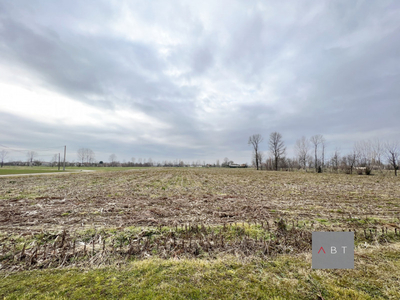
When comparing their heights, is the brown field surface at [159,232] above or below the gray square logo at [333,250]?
below

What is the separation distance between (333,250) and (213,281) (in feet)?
7.06

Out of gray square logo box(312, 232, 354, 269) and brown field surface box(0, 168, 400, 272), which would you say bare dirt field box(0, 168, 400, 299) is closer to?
brown field surface box(0, 168, 400, 272)

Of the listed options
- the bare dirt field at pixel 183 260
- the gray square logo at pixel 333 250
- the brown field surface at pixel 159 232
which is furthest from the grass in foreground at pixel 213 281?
the gray square logo at pixel 333 250

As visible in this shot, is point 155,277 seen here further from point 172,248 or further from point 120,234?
point 120,234

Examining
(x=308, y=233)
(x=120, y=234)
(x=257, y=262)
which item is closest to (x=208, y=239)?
(x=257, y=262)

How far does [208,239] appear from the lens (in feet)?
15.8

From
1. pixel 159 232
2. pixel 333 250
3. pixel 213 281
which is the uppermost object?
pixel 333 250

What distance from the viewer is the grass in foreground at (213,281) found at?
272cm

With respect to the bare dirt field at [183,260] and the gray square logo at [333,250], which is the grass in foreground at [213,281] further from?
the gray square logo at [333,250]

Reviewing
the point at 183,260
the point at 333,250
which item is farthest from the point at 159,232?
the point at 333,250

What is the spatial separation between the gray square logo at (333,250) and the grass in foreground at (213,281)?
21.3 inches

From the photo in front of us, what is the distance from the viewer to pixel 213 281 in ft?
10.0

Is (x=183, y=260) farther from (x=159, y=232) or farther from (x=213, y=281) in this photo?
(x=159, y=232)

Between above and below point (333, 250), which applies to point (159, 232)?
below
